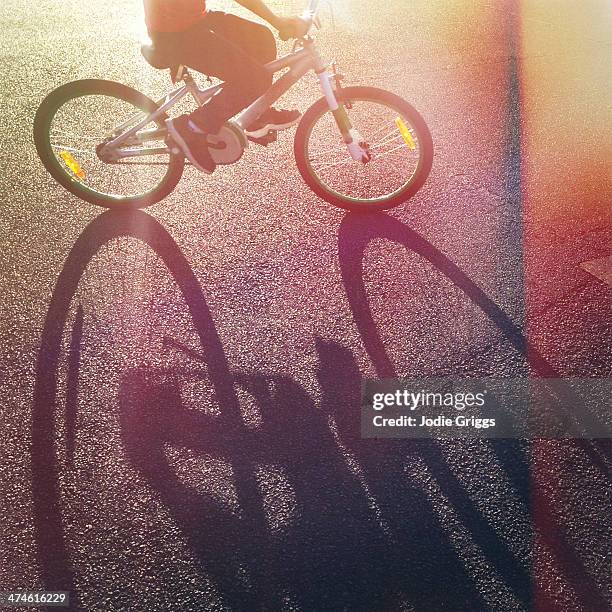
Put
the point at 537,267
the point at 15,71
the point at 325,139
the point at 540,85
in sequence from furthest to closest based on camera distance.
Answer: the point at 15,71
the point at 540,85
the point at 325,139
the point at 537,267

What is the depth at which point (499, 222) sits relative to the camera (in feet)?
15.6

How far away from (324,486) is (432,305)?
1416mm

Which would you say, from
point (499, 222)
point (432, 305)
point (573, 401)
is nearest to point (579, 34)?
point (499, 222)

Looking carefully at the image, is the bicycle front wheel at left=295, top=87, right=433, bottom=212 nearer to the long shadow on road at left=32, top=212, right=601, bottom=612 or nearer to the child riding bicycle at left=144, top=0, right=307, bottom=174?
→ the child riding bicycle at left=144, top=0, right=307, bottom=174

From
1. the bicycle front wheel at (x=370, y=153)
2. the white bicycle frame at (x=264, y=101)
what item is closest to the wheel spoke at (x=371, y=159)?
the bicycle front wheel at (x=370, y=153)

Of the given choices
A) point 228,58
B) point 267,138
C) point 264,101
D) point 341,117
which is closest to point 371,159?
point 341,117

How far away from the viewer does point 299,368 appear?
3.75 metres

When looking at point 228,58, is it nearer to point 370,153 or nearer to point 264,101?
point 264,101

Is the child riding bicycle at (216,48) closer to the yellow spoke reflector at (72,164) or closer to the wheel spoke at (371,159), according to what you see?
the wheel spoke at (371,159)

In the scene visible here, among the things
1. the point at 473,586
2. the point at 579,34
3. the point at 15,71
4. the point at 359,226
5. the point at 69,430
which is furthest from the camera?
the point at 579,34

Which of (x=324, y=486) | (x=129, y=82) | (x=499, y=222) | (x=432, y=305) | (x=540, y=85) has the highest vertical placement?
(x=129, y=82)

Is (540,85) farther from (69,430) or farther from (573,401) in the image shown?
(69,430)

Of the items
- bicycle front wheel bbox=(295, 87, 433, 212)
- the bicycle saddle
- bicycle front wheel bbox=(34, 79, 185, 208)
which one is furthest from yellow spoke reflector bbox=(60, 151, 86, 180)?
bicycle front wheel bbox=(295, 87, 433, 212)

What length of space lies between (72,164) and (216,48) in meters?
1.53
